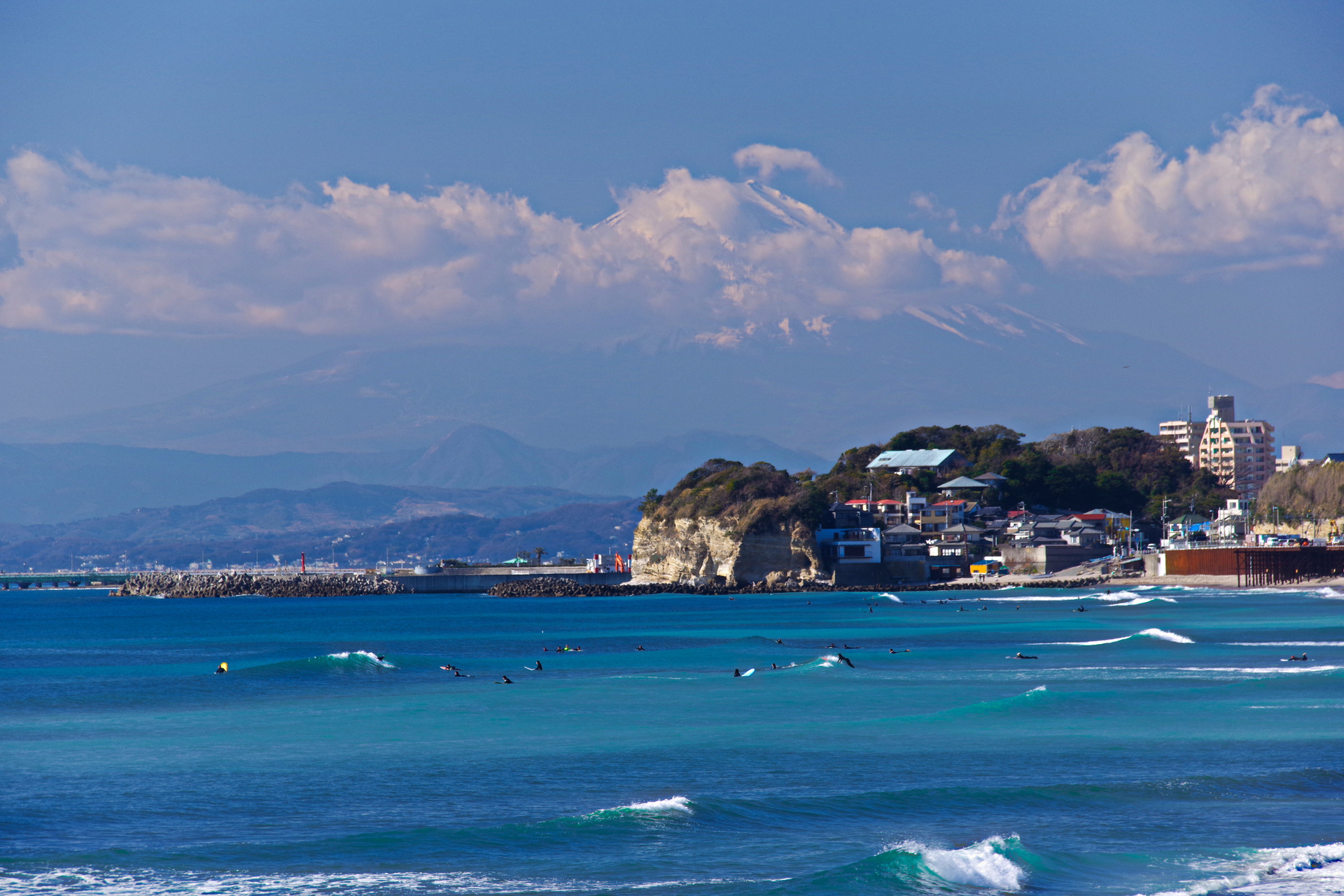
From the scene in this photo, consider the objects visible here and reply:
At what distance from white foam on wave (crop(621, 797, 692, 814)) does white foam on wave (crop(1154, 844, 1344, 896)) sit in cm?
713

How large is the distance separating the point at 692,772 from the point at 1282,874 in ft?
33.2

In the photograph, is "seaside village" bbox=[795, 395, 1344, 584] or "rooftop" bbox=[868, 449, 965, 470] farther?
"rooftop" bbox=[868, 449, 965, 470]

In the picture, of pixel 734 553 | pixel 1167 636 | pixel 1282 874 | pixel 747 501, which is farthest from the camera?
pixel 734 553

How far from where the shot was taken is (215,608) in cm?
10906

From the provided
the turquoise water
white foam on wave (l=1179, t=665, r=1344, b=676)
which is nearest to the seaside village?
the turquoise water

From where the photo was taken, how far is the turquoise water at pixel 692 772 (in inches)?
627

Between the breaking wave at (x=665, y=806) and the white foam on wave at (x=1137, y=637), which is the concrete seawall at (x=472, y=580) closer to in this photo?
the white foam on wave at (x=1137, y=637)

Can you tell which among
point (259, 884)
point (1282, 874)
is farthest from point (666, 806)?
point (1282, 874)

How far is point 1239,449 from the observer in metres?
186

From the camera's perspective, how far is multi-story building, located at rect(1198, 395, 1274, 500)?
185375 millimetres

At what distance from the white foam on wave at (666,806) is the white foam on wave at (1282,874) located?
713 centimetres

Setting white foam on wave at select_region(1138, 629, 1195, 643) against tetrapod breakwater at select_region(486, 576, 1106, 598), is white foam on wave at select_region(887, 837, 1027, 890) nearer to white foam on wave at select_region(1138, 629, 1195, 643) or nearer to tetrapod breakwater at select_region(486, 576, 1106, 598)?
white foam on wave at select_region(1138, 629, 1195, 643)

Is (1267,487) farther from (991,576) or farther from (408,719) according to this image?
(408,719)

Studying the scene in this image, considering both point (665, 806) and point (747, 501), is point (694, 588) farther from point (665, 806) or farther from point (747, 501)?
point (665, 806)
